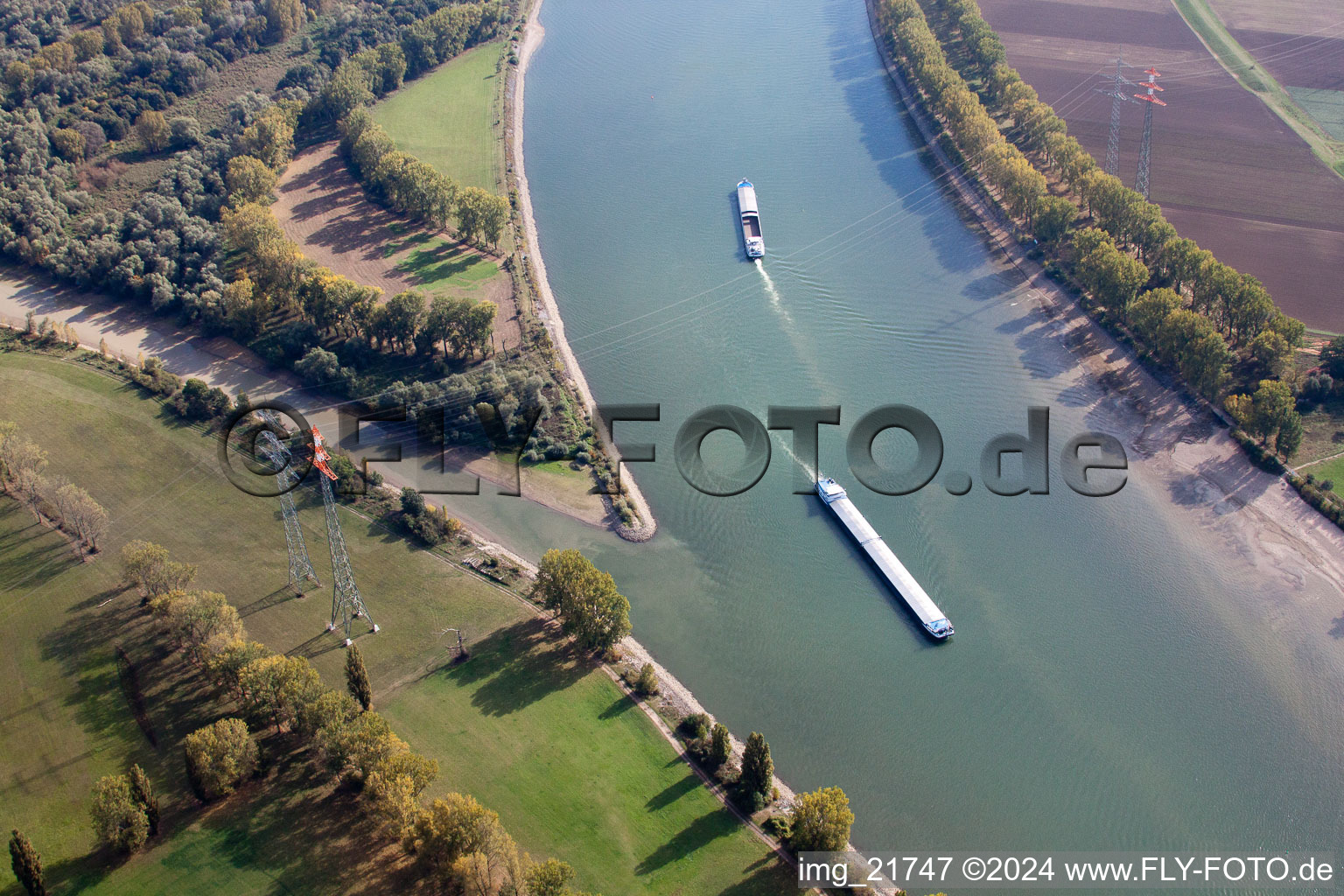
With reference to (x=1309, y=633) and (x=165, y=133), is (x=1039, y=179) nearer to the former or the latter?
(x=1309, y=633)

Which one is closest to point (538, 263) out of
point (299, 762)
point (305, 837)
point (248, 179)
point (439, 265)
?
point (439, 265)

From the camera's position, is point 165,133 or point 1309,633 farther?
point 165,133

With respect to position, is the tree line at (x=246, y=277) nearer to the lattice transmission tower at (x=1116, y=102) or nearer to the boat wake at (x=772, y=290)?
the boat wake at (x=772, y=290)

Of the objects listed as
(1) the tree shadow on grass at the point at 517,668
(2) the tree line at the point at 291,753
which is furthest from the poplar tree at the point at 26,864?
(1) the tree shadow on grass at the point at 517,668

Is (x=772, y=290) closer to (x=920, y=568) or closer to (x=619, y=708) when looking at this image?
(x=920, y=568)

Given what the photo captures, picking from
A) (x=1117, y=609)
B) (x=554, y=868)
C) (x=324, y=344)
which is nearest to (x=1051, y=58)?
(x=1117, y=609)
